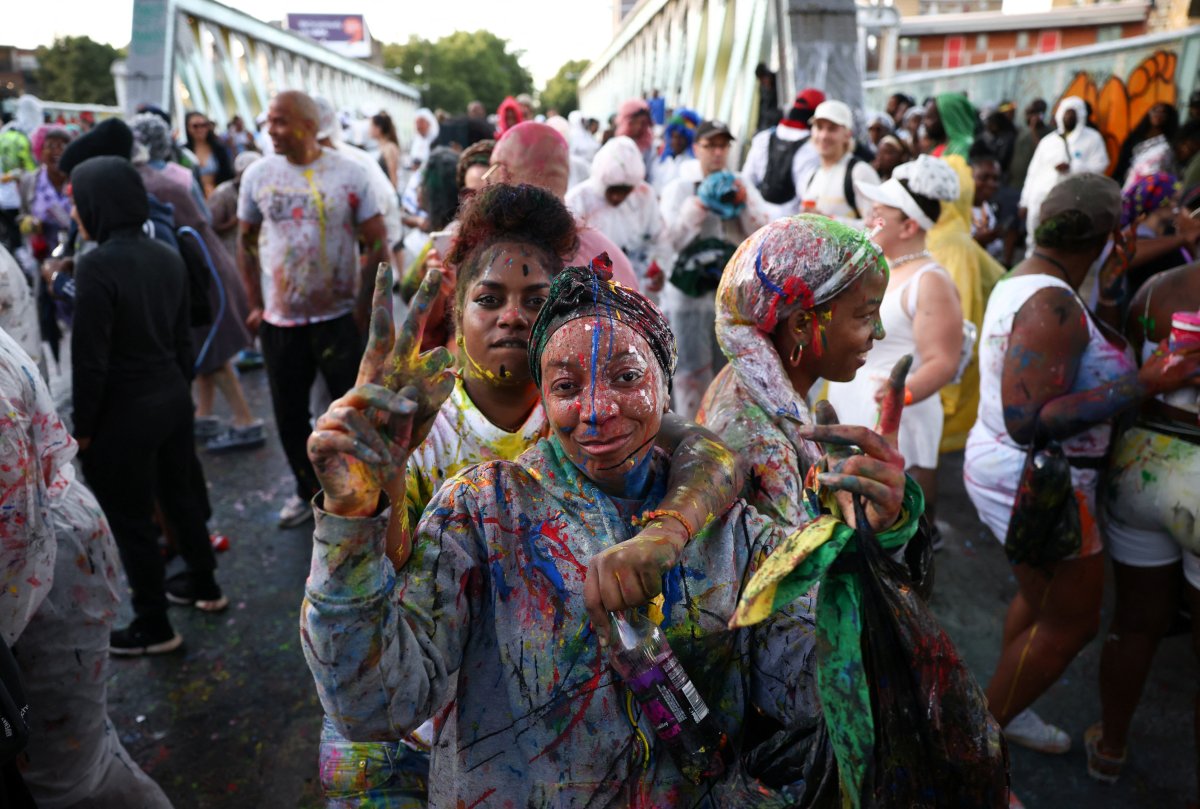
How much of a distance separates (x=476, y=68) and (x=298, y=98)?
214ft

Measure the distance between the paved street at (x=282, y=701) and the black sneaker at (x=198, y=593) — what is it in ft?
0.20

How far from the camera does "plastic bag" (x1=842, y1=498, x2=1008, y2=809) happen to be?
4.10ft

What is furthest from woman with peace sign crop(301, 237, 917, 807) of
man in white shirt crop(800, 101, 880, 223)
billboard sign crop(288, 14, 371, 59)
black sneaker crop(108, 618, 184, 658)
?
billboard sign crop(288, 14, 371, 59)

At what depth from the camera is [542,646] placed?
133 cm

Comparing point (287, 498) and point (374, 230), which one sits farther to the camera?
point (287, 498)

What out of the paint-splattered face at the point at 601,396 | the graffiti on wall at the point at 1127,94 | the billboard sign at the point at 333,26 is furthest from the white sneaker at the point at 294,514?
the billboard sign at the point at 333,26

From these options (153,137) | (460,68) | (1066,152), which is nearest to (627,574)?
(153,137)

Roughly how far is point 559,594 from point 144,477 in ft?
9.86

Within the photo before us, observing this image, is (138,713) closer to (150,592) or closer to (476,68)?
(150,592)

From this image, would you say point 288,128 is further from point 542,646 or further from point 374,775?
point 542,646

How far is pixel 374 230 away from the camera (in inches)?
182

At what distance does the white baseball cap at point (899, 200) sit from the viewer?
358 cm

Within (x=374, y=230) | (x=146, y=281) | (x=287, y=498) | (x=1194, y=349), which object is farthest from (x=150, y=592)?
(x=1194, y=349)

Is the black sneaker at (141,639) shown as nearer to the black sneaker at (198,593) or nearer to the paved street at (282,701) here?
the paved street at (282,701)
